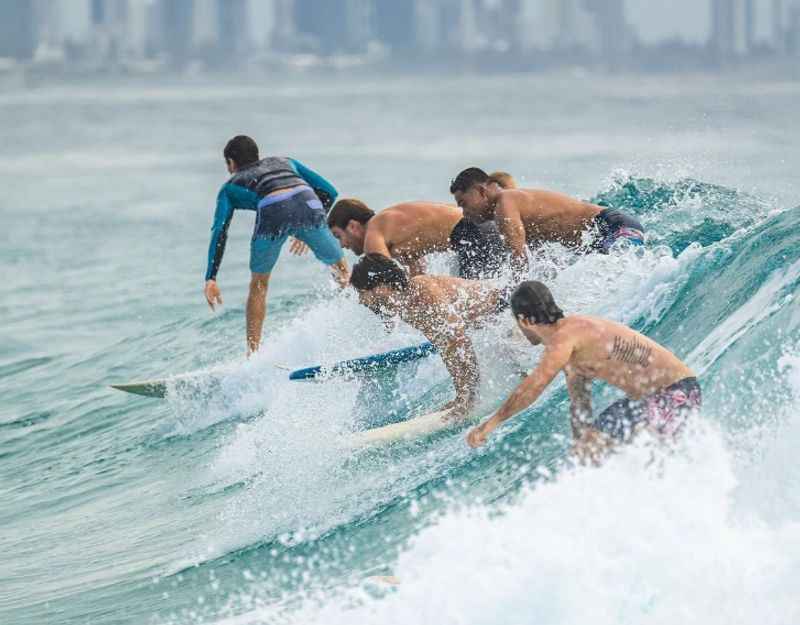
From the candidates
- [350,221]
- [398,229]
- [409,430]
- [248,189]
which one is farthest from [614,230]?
[248,189]

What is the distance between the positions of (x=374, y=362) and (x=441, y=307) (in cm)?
108

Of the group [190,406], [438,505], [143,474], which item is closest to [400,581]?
[438,505]

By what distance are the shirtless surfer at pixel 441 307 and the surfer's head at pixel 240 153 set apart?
238 cm

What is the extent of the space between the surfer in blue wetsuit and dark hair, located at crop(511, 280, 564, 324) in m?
4.14

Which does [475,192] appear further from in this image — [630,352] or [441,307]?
[630,352]

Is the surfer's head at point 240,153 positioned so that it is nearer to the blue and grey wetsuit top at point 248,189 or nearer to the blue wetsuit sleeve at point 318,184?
the blue and grey wetsuit top at point 248,189

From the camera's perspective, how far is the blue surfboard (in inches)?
350

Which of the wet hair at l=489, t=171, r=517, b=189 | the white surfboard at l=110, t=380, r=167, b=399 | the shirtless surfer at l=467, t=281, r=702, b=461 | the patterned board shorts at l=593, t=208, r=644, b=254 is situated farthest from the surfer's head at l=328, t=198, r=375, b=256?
the shirtless surfer at l=467, t=281, r=702, b=461

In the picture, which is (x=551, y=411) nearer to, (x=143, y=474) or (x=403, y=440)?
(x=403, y=440)

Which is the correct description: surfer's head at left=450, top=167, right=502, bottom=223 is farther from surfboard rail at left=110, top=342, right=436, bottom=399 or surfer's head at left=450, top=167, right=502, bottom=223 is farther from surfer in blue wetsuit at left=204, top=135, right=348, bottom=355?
surfer in blue wetsuit at left=204, top=135, right=348, bottom=355

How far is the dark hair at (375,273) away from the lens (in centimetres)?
750

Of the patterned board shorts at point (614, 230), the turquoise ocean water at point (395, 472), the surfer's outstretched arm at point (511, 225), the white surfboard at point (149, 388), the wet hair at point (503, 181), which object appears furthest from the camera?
the white surfboard at point (149, 388)

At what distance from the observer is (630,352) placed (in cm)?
617

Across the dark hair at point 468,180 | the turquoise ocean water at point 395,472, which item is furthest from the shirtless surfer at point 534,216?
the turquoise ocean water at point 395,472
